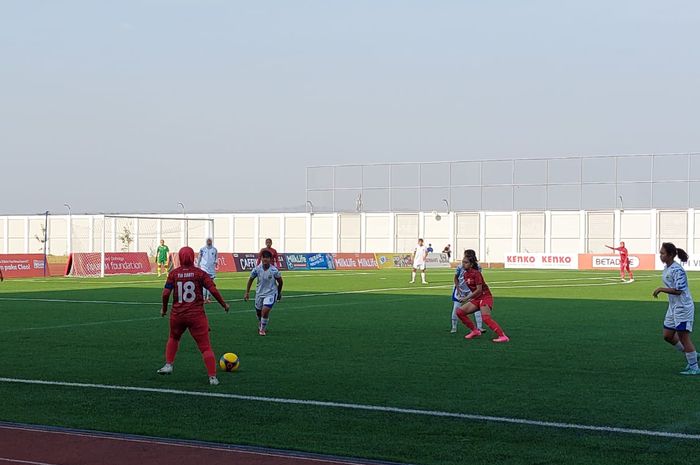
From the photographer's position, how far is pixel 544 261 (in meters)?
70.9

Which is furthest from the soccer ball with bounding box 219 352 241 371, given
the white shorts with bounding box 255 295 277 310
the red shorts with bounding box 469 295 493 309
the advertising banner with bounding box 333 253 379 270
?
the advertising banner with bounding box 333 253 379 270

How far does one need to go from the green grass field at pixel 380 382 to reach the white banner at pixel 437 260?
47663 mm

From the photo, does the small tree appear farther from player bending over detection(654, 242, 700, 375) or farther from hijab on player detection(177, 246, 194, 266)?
player bending over detection(654, 242, 700, 375)

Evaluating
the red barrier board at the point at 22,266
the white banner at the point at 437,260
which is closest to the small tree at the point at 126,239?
the white banner at the point at 437,260

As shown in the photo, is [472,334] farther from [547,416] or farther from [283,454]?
[283,454]

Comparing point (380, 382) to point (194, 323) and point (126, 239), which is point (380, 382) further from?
point (126, 239)

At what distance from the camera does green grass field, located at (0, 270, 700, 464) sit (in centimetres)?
945

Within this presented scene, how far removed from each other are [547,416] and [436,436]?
1.59 metres

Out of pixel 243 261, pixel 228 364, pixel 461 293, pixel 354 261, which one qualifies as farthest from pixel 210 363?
pixel 354 261

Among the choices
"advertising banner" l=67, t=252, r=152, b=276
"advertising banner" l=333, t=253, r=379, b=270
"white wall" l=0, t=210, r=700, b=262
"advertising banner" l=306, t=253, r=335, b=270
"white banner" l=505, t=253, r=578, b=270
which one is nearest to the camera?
"advertising banner" l=67, t=252, r=152, b=276

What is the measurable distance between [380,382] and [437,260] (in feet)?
201

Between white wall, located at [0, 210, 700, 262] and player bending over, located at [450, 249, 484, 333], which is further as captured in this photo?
white wall, located at [0, 210, 700, 262]

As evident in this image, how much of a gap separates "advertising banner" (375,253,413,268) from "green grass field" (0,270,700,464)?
47.2 metres

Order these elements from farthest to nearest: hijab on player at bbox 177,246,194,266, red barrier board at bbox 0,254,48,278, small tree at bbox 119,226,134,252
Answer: small tree at bbox 119,226,134,252
red barrier board at bbox 0,254,48,278
hijab on player at bbox 177,246,194,266
